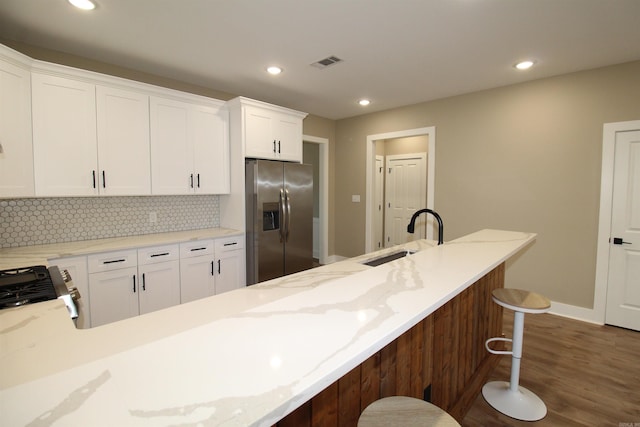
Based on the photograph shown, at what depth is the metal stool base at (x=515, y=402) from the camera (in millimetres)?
1905

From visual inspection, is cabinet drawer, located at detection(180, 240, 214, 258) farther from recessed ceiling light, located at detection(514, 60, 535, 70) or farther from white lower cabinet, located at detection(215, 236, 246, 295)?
recessed ceiling light, located at detection(514, 60, 535, 70)

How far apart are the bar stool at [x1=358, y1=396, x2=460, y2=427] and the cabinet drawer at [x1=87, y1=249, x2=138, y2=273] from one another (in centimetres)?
249

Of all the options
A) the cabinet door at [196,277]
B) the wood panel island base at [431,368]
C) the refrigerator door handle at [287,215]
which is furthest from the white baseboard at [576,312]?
the cabinet door at [196,277]

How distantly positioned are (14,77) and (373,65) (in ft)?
9.69

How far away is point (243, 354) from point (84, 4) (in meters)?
2.60

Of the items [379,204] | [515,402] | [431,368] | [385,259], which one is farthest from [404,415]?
[379,204]

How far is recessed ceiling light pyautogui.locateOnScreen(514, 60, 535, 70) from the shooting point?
2.94m

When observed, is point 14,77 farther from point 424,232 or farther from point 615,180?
point 615,180

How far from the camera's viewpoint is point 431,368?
1.54 metres

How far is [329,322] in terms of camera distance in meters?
0.85

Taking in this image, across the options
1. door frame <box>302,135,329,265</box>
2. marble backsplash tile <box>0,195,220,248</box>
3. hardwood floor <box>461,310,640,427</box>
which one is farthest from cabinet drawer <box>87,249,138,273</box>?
door frame <box>302,135,329,265</box>

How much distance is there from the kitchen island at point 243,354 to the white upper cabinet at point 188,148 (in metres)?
2.05

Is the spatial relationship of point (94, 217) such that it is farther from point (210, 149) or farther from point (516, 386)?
point (516, 386)

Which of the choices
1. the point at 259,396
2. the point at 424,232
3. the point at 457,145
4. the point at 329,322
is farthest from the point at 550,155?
the point at 259,396
